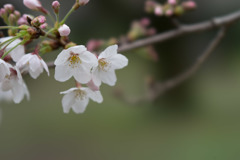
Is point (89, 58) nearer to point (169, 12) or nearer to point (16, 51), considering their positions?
point (16, 51)

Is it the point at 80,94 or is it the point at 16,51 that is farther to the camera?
the point at 80,94

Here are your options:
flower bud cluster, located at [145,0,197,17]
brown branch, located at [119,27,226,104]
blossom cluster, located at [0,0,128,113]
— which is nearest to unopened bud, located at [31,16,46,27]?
blossom cluster, located at [0,0,128,113]

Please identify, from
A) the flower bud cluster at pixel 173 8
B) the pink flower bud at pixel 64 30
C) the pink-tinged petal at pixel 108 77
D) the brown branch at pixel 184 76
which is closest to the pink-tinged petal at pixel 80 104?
the pink-tinged petal at pixel 108 77

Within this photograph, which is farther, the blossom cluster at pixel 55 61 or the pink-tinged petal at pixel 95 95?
the pink-tinged petal at pixel 95 95

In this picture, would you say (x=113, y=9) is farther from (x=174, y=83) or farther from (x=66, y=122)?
(x=174, y=83)

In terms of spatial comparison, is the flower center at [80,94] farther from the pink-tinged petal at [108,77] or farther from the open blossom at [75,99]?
the pink-tinged petal at [108,77]

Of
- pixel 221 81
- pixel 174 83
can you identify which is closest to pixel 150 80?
pixel 174 83

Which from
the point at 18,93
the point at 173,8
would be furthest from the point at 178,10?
the point at 18,93

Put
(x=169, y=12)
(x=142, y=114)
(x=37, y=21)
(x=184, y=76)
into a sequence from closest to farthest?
(x=37, y=21) < (x=169, y=12) < (x=184, y=76) < (x=142, y=114)
